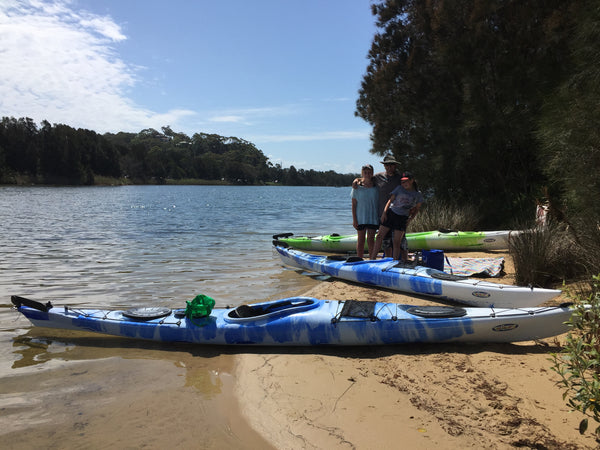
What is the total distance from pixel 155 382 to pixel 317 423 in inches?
63.5

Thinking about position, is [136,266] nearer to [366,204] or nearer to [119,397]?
[366,204]

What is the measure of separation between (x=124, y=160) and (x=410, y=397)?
101 m

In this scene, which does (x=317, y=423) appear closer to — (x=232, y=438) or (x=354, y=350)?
(x=232, y=438)

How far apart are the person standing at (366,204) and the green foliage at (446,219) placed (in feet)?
15.8

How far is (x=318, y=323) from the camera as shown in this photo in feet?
13.7

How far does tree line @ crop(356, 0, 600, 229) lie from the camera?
897cm

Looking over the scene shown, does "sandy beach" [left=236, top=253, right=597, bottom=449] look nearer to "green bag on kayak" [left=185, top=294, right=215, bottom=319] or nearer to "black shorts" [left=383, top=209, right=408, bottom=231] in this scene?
"green bag on kayak" [left=185, top=294, right=215, bottom=319]

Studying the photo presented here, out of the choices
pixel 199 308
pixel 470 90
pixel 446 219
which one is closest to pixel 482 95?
pixel 470 90

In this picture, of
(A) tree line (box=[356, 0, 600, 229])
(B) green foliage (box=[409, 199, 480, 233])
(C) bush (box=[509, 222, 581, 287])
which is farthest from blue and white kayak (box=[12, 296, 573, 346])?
(B) green foliage (box=[409, 199, 480, 233])

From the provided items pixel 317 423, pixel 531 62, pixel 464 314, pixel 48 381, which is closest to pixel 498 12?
pixel 531 62

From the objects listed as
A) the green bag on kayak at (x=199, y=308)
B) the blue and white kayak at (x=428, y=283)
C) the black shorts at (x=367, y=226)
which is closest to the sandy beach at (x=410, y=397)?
the green bag on kayak at (x=199, y=308)

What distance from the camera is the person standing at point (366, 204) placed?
680 centimetres

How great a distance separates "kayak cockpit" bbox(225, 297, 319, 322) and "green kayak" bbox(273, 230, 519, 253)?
176 inches

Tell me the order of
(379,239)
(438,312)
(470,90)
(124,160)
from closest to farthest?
(438,312), (379,239), (470,90), (124,160)
